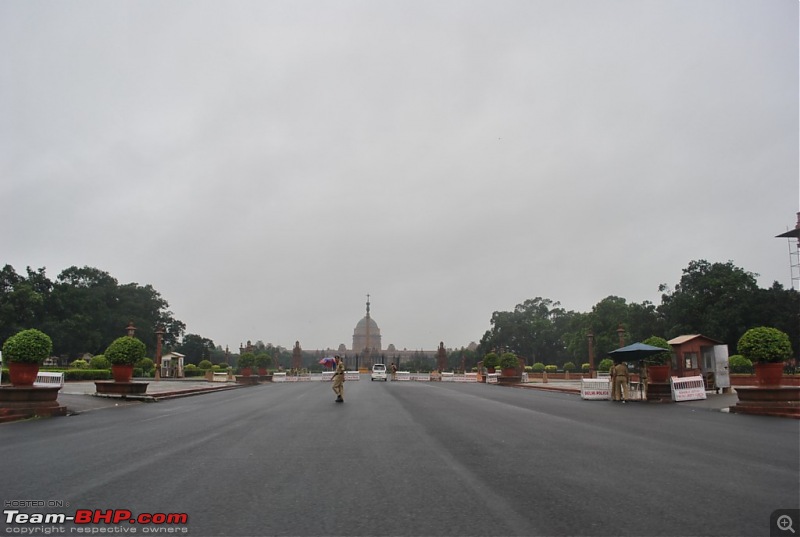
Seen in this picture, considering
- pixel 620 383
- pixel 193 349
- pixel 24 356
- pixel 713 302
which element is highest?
pixel 713 302

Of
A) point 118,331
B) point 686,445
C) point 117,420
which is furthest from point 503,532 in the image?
point 118,331

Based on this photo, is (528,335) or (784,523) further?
(528,335)

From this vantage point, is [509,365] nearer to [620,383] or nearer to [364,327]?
[620,383]

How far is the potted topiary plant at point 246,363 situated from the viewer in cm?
3972

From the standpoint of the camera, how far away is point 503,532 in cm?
406

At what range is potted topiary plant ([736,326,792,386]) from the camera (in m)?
14.5

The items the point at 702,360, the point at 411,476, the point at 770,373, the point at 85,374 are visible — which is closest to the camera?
the point at 411,476

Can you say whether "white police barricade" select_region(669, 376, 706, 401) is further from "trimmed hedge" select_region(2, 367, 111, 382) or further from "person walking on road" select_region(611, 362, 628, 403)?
"trimmed hedge" select_region(2, 367, 111, 382)

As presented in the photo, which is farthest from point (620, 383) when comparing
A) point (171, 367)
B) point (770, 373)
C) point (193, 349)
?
point (193, 349)

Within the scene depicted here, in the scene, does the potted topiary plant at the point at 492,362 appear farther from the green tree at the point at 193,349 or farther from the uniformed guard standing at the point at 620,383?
the green tree at the point at 193,349

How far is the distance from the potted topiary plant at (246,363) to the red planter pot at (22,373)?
1025 inches

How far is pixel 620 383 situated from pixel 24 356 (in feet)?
61.5

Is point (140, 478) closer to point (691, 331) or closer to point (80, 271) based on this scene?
point (691, 331)

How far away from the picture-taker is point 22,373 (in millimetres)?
13711
